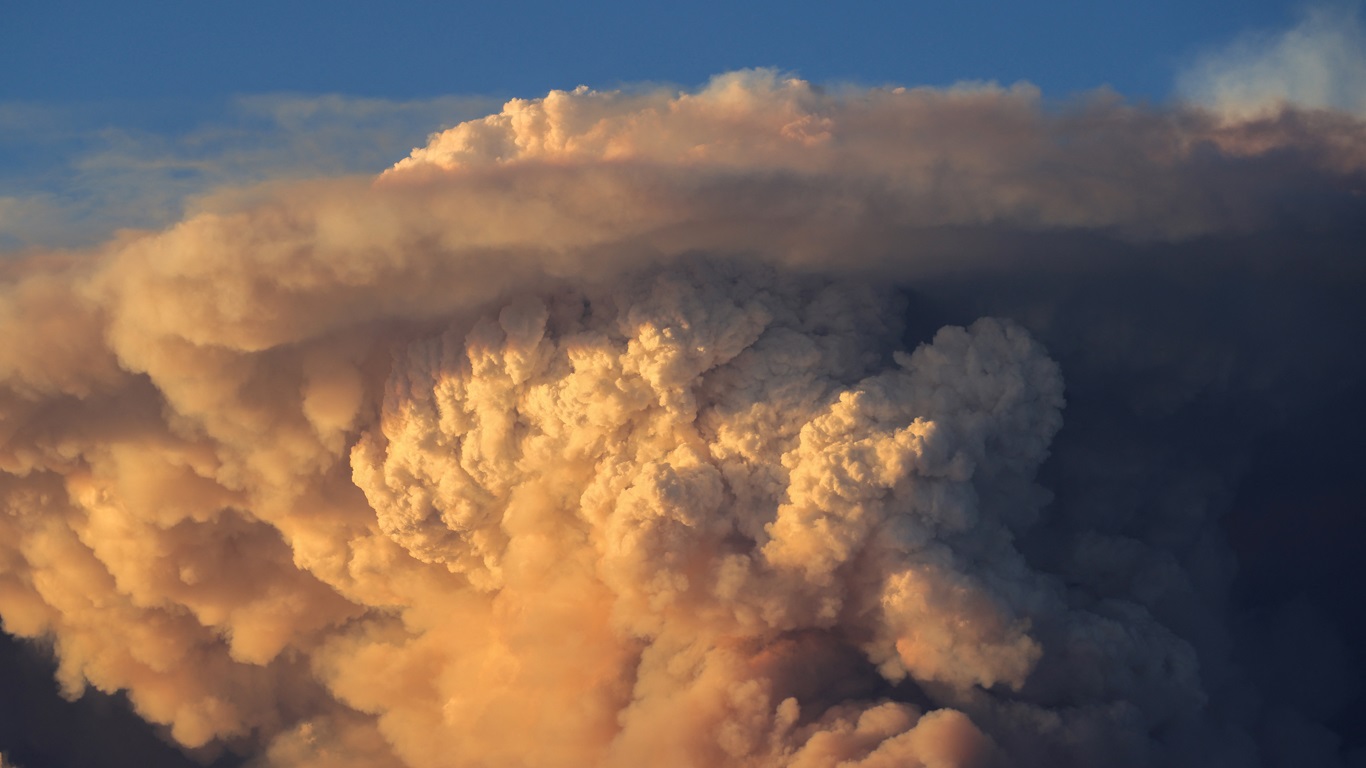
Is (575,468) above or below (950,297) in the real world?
below

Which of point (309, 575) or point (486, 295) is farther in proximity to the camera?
point (309, 575)

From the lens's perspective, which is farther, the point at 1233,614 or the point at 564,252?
the point at 1233,614

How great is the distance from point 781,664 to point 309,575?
37.3 feet

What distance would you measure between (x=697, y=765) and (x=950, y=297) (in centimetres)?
1024

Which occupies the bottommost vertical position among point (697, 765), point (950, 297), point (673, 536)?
point (697, 765)

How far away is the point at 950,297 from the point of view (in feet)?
101

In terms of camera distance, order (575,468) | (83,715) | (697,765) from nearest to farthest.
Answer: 1. (697,765)
2. (575,468)
3. (83,715)

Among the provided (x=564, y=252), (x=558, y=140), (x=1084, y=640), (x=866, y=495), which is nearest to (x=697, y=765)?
(x=866, y=495)

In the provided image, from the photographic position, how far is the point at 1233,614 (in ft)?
110

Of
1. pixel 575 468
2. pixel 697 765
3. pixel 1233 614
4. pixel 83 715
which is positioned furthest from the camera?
pixel 83 715

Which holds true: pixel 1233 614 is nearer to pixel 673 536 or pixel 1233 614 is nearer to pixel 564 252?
pixel 673 536

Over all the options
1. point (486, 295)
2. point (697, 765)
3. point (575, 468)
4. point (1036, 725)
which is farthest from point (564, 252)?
point (1036, 725)

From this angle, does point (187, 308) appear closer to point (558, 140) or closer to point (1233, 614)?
point (558, 140)

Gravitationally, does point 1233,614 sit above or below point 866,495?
below
